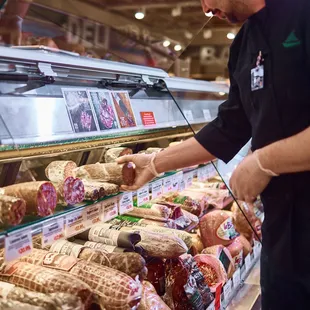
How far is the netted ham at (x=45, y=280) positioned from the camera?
133 cm

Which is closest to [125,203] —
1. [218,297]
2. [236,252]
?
[218,297]

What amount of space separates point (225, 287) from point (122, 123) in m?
0.94

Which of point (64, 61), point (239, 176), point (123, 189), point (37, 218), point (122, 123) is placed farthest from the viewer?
point (122, 123)

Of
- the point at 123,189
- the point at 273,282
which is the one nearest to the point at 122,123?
the point at 123,189

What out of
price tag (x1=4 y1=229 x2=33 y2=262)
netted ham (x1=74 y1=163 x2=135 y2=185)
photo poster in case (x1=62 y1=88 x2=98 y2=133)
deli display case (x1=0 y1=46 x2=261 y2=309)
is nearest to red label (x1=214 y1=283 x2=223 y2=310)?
deli display case (x1=0 y1=46 x2=261 y2=309)

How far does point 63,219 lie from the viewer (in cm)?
135

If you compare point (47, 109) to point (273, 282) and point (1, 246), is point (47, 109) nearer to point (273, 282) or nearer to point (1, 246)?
point (1, 246)

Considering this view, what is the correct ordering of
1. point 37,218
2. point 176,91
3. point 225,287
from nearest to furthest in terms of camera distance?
1. point 37,218
2. point 225,287
3. point 176,91

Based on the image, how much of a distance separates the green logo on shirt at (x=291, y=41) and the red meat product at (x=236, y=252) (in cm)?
135

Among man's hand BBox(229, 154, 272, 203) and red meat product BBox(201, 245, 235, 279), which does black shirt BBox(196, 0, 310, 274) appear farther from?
red meat product BBox(201, 245, 235, 279)

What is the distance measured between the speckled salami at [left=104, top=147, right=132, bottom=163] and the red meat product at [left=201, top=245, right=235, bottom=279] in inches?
31.8

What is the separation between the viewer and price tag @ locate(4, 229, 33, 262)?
1138 millimetres

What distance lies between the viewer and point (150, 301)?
1679 mm

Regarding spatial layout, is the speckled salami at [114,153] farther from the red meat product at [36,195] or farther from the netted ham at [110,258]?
the red meat product at [36,195]
